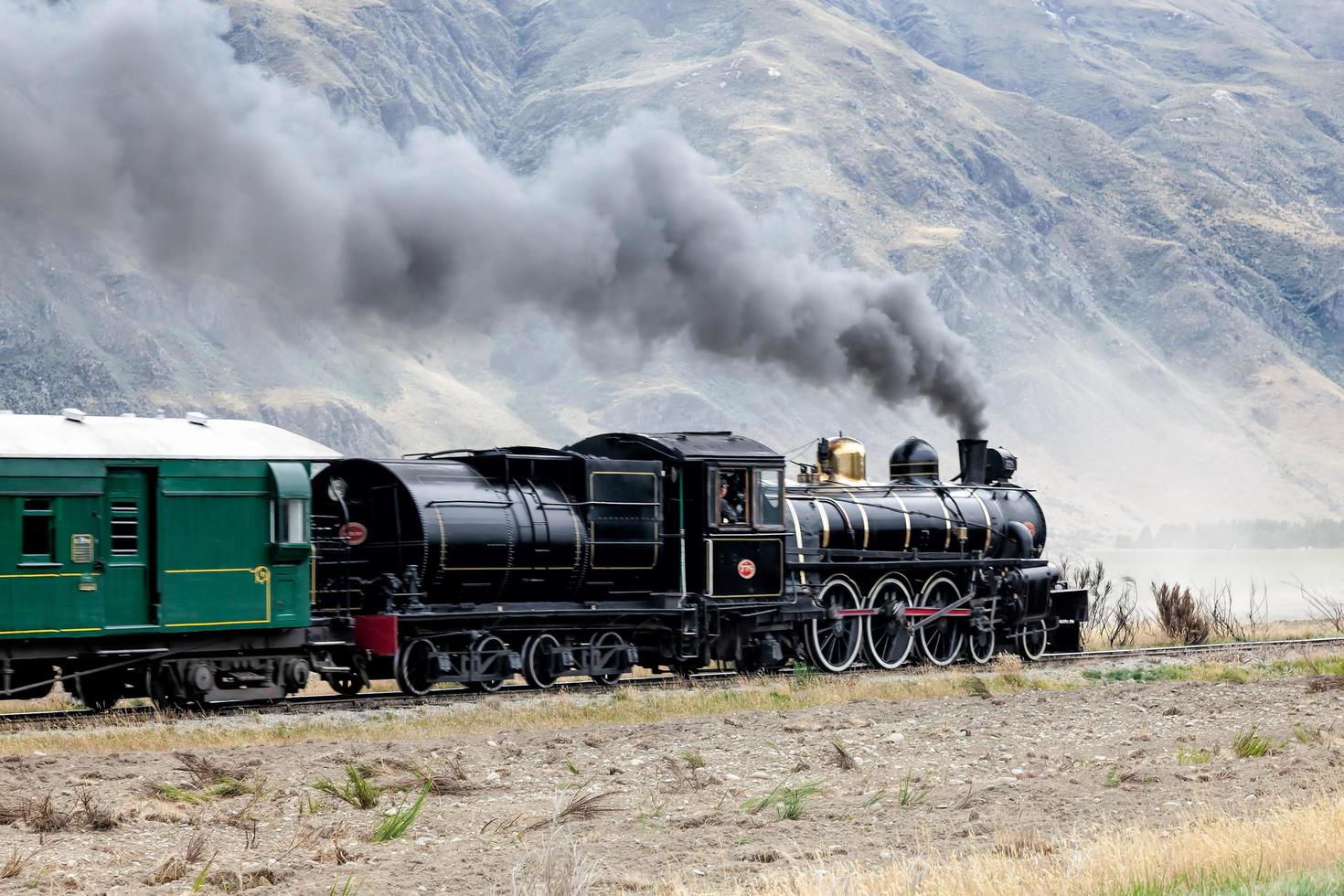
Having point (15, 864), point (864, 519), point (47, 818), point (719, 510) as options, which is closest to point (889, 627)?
point (864, 519)

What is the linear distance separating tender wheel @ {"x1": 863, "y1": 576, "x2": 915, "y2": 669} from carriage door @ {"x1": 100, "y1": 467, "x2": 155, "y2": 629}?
12.0 meters

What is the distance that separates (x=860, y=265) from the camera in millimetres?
137375

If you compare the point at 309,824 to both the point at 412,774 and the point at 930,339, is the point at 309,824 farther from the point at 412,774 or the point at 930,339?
the point at 930,339

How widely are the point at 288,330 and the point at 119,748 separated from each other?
339 ft

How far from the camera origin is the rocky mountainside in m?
110

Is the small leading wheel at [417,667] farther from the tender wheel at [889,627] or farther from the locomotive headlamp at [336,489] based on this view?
the tender wheel at [889,627]

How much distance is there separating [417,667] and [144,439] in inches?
188

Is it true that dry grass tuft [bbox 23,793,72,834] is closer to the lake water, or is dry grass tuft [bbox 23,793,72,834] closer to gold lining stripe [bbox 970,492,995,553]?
gold lining stripe [bbox 970,492,995,553]

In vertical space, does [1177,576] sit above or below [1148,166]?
below

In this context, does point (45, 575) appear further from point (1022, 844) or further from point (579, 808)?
point (1022, 844)

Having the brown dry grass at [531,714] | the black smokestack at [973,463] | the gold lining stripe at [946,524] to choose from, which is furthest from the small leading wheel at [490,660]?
the black smokestack at [973,463]

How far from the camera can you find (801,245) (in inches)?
5172

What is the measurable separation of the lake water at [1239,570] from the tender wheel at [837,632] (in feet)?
162

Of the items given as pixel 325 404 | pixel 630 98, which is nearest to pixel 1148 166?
pixel 630 98
